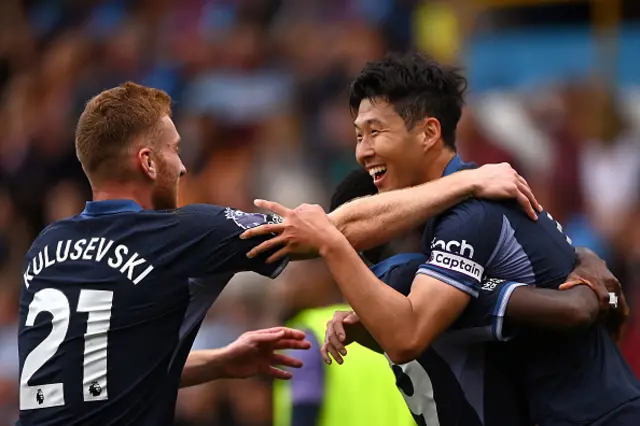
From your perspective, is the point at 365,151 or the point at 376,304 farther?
the point at 365,151

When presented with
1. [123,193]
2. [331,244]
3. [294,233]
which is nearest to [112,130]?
[123,193]

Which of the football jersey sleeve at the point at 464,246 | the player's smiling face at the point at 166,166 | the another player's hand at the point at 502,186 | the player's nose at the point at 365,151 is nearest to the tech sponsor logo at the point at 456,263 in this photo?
the football jersey sleeve at the point at 464,246

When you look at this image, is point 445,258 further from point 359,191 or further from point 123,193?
point 359,191

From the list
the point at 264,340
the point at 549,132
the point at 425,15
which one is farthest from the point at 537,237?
the point at 425,15

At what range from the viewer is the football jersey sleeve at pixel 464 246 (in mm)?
3988

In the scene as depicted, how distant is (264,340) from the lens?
14.8 ft

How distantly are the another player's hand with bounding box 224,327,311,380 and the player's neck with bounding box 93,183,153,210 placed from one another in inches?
28.7

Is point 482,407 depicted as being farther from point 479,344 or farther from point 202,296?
point 202,296

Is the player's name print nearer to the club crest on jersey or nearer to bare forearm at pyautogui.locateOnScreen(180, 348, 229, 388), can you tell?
the club crest on jersey

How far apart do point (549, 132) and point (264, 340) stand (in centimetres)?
539

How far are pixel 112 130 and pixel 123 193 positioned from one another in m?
0.22

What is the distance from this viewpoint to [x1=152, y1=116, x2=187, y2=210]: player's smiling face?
4148mm

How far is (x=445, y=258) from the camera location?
4004 millimetres

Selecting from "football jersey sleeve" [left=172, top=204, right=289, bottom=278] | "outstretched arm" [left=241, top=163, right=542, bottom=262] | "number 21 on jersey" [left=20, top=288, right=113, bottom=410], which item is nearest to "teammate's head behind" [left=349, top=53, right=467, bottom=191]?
"outstretched arm" [left=241, top=163, right=542, bottom=262]
